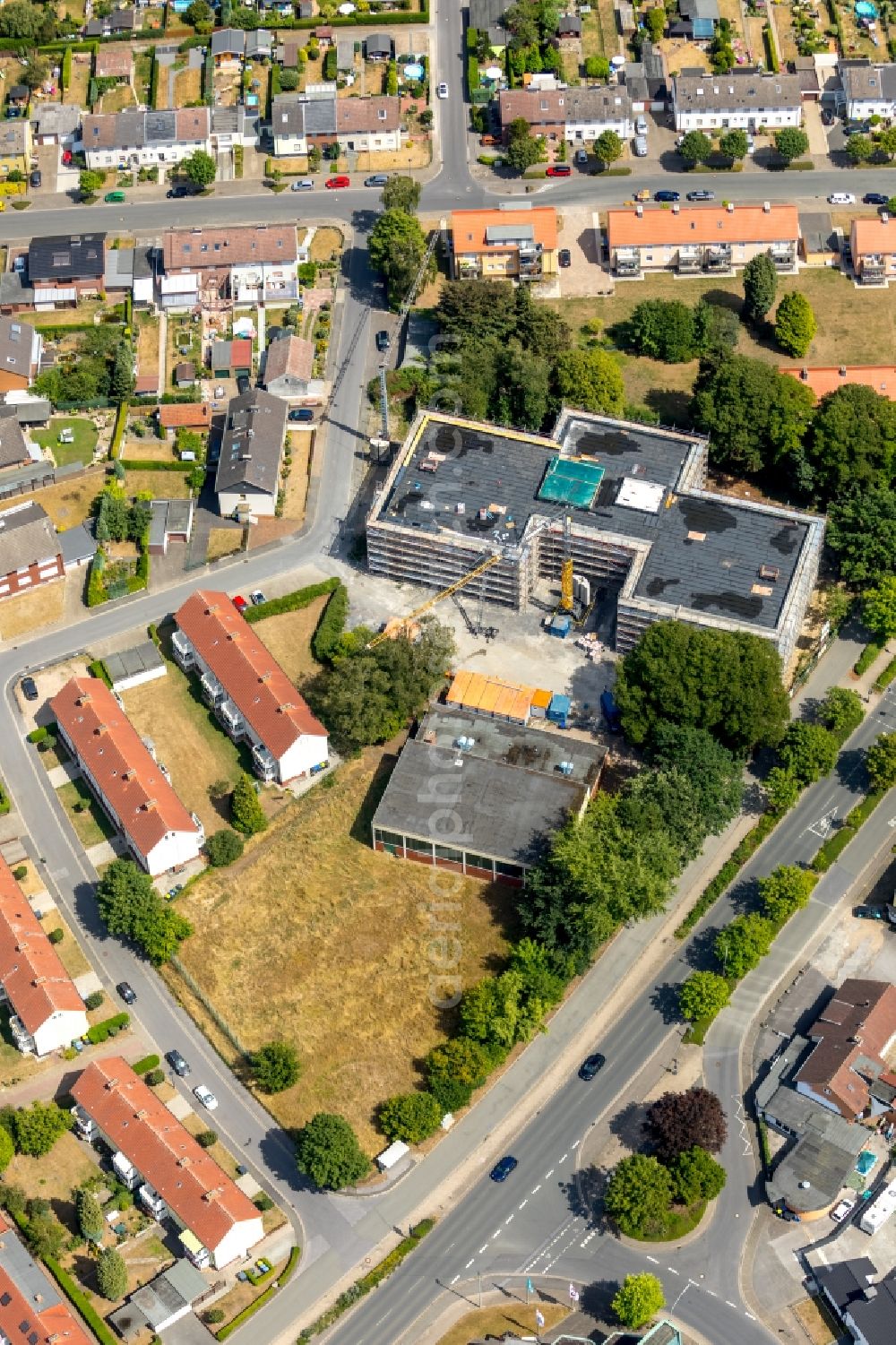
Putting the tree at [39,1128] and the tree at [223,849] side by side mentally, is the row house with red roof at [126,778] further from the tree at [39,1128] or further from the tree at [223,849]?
the tree at [39,1128]

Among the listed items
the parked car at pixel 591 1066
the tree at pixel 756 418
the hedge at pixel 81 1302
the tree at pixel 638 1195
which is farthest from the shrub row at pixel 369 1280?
the tree at pixel 756 418

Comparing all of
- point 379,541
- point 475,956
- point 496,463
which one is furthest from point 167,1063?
point 496,463

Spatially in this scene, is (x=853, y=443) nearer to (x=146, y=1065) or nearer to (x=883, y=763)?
(x=883, y=763)

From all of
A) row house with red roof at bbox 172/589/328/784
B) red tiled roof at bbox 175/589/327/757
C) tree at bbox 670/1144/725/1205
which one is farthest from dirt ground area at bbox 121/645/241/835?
tree at bbox 670/1144/725/1205

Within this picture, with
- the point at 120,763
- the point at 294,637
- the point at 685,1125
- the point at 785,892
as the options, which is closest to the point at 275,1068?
the point at 120,763

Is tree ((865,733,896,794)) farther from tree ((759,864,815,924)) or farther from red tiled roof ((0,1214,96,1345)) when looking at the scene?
red tiled roof ((0,1214,96,1345))
